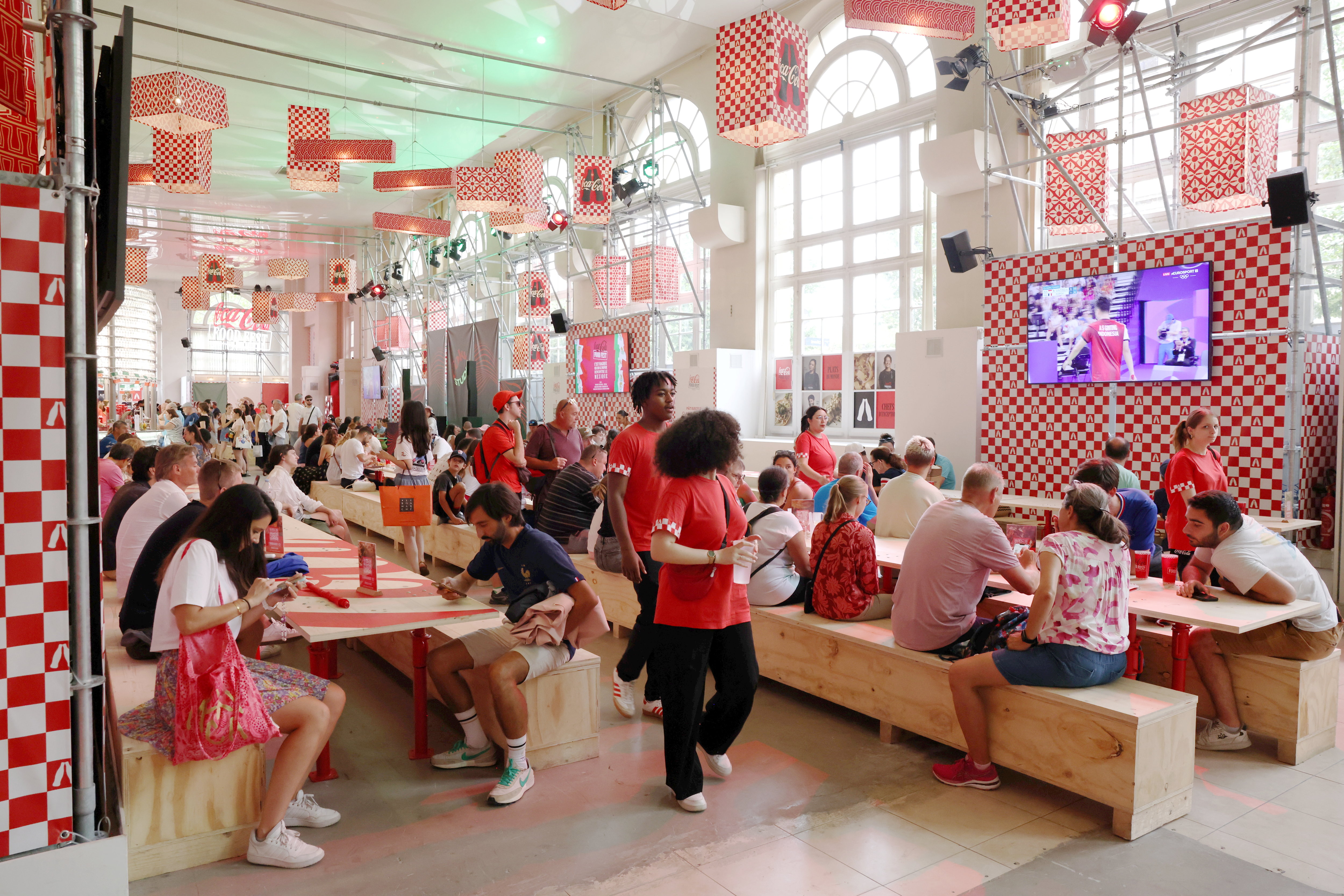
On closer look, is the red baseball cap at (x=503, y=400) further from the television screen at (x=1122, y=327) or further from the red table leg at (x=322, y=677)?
the television screen at (x=1122, y=327)

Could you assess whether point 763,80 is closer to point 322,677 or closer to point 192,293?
point 322,677

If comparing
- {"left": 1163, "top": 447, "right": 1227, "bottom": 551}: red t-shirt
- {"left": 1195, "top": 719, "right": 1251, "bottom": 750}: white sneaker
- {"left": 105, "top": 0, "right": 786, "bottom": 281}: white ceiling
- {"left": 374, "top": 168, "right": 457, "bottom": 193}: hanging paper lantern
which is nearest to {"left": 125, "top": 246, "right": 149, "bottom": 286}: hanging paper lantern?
{"left": 105, "top": 0, "right": 786, "bottom": 281}: white ceiling

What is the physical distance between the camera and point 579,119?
591 inches

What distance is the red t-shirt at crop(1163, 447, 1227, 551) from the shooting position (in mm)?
4871

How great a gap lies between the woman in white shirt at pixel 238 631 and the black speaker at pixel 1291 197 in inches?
249

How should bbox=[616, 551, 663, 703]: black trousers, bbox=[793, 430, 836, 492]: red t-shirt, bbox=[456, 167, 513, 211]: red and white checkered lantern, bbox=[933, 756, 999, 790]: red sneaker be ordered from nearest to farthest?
bbox=[933, 756, 999, 790]: red sneaker, bbox=[616, 551, 663, 703]: black trousers, bbox=[793, 430, 836, 492]: red t-shirt, bbox=[456, 167, 513, 211]: red and white checkered lantern

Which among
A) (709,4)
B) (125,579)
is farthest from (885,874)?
(709,4)

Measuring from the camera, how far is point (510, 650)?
11.1 feet

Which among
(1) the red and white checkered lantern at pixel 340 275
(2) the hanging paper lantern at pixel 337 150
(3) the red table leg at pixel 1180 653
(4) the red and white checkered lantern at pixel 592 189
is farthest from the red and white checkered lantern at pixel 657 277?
(3) the red table leg at pixel 1180 653

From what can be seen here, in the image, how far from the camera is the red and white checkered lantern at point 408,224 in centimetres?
1273

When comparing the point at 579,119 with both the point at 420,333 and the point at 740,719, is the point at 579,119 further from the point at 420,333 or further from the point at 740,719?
the point at 740,719

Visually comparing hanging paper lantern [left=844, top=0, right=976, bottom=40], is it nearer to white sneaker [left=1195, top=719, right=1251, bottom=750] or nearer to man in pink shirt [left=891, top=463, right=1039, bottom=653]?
man in pink shirt [left=891, top=463, right=1039, bottom=653]

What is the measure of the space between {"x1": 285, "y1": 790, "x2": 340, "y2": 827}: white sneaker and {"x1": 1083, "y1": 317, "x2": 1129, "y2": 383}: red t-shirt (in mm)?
6568

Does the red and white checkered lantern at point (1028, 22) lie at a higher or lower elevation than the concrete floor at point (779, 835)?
higher
